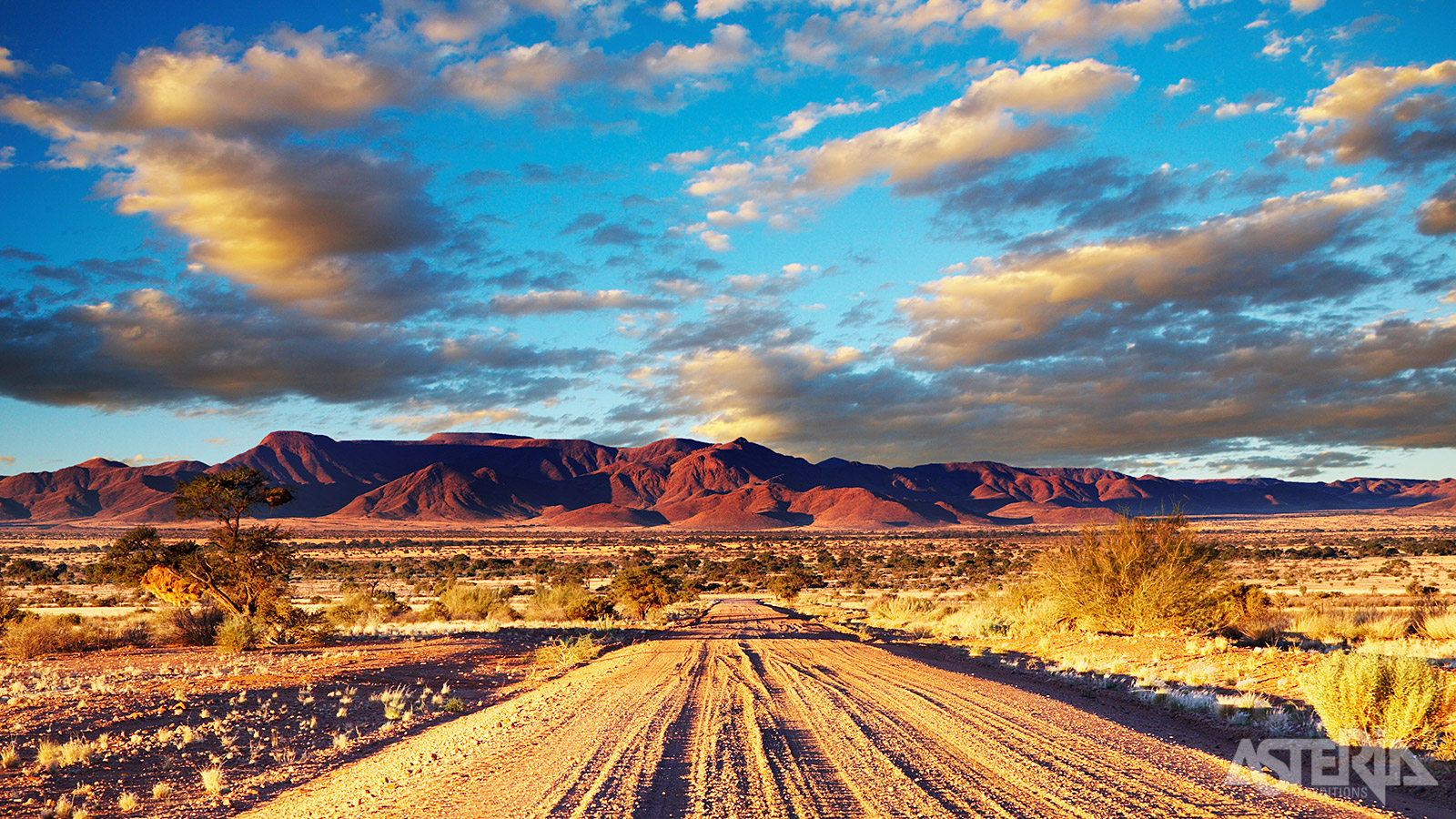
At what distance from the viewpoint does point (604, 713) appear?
12664mm

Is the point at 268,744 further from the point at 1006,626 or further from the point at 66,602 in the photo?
the point at 66,602

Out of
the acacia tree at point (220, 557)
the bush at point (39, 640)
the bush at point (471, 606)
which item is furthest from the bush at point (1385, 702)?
the bush at point (471, 606)

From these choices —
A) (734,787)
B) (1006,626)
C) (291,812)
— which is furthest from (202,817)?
(1006,626)

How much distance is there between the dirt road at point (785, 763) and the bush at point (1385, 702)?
7.43 ft

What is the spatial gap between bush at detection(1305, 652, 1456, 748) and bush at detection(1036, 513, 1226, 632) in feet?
35.4

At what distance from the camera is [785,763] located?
29.4ft

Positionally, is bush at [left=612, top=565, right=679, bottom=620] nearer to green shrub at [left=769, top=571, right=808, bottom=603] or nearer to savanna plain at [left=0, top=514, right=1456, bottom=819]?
savanna plain at [left=0, top=514, right=1456, bottom=819]

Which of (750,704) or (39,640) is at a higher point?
(750,704)

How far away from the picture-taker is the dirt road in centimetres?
757

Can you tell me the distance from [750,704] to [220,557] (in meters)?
17.9

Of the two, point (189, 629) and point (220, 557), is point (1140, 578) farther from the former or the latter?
point (189, 629)

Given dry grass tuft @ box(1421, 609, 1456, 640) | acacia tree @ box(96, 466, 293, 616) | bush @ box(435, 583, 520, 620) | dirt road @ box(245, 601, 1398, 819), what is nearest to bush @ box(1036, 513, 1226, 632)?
dry grass tuft @ box(1421, 609, 1456, 640)

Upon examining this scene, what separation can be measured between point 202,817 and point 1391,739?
13053 millimetres

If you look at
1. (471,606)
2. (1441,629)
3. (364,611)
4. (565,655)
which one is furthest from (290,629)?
(1441,629)
